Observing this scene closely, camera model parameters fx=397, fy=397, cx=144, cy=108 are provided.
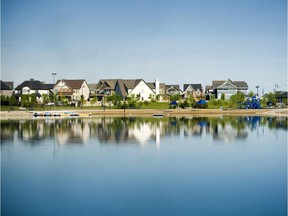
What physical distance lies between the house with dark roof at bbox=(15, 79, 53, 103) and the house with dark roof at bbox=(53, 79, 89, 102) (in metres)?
3.79

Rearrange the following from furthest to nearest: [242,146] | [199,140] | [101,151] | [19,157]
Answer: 1. [199,140]
2. [242,146]
3. [101,151]
4. [19,157]

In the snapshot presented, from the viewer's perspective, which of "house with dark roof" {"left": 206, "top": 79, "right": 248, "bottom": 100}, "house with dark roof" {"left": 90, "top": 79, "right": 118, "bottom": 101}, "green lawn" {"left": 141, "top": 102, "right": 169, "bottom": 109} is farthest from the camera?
"house with dark roof" {"left": 90, "top": 79, "right": 118, "bottom": 101}

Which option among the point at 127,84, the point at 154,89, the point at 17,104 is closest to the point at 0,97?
the point at 17,104

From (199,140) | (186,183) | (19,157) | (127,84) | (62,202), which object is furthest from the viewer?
(127,84)

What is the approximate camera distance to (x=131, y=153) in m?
21.0

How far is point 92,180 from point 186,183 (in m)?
3.53

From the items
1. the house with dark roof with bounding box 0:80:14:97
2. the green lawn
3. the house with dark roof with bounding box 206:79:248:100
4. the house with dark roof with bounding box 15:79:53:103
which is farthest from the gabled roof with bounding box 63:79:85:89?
the house with dark roof with bounding box 206:79:248:100

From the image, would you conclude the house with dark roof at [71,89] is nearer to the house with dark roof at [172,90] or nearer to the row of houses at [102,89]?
the row of houses at [102,89]

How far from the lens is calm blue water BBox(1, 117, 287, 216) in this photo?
11836 mm

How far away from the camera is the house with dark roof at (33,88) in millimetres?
77500

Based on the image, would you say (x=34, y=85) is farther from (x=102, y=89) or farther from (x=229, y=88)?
(x=229, y=88)

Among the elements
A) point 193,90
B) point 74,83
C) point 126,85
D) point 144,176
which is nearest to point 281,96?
point 193,90

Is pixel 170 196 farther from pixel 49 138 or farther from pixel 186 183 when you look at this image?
pixel 49 138

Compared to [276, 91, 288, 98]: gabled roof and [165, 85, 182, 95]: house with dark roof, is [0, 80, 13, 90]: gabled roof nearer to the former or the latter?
[165, 85, 182, 95]: house with dark roof
